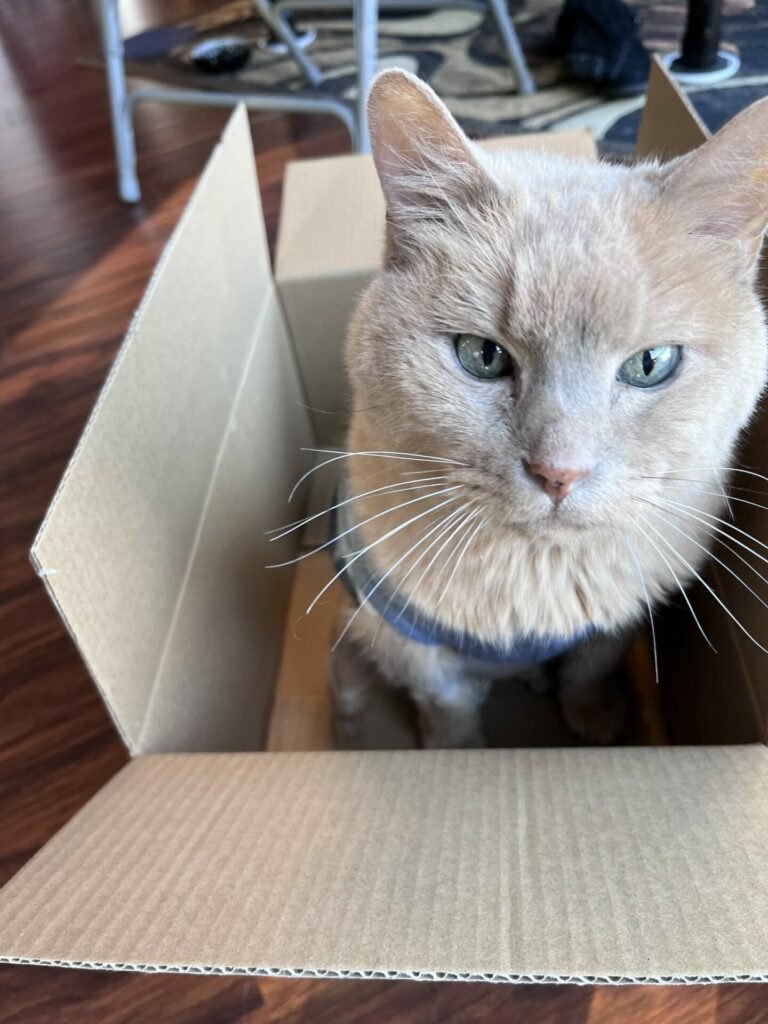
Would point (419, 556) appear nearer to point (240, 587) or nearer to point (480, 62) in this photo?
point (240, 587)

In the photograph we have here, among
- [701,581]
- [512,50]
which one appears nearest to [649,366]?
[701,581]

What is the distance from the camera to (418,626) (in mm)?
847

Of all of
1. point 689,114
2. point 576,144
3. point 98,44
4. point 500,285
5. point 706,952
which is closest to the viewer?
point 706,952

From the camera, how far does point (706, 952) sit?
51 cm

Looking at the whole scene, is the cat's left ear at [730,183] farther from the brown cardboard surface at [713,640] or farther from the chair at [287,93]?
the chair at [287,93]

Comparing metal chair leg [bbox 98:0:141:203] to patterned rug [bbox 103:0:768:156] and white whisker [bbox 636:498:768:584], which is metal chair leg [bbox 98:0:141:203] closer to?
patterned rug [bbox 103:0:768:156]

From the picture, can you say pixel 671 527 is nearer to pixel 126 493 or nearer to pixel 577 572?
pixel 577 572

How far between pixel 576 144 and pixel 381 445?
824 millimetres

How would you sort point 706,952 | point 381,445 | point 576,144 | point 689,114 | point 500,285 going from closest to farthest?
point 706,952, point 500,285, point 381,445, point 689,114, point 576,144

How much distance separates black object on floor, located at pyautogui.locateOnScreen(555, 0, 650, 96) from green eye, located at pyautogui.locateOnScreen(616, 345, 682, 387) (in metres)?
2.29

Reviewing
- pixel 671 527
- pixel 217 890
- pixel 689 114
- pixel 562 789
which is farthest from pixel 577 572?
pixel 689 114

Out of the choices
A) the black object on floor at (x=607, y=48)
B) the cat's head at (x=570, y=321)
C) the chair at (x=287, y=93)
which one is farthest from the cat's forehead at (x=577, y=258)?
the black object on floor at (x=607, y=48)

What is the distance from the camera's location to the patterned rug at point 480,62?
243cm

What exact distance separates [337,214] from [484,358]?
30.8 inches
